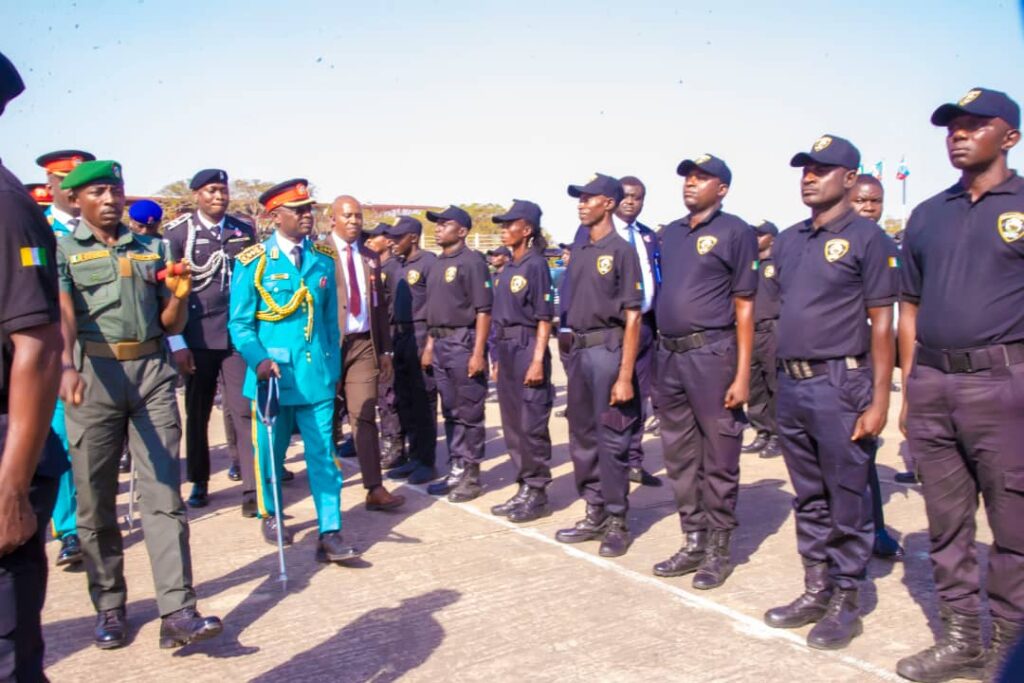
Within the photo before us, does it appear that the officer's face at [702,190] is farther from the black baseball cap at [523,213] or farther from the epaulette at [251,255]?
the epaulette at [251,255]

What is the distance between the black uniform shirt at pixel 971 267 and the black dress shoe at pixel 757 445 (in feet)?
16.2

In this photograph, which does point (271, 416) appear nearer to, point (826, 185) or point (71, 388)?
point (71, 388)

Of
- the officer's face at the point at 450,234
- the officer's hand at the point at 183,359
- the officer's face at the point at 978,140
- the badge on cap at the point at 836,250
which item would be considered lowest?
the officer's hand at the point at 183,359

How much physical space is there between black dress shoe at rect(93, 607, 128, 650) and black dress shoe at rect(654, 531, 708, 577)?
2.80m

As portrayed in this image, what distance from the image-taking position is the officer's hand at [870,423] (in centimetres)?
426

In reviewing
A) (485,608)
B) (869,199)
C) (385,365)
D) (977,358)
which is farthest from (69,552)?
(869,199)

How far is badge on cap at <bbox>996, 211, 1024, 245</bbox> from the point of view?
3617 mm

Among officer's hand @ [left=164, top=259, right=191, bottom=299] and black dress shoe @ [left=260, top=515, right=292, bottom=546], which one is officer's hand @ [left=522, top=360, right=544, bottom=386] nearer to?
black dress shoe @ [left=260, top=515, right=292, bottom=546]

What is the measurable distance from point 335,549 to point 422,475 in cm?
245

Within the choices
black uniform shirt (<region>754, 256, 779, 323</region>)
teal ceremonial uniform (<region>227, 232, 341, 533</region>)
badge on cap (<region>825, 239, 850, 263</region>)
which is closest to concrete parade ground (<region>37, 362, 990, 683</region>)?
teal ceremonial uniform (<region>227, 232, 341, 533</region>)

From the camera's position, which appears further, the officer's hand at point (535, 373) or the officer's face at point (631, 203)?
the officer's face at point (631, 203)

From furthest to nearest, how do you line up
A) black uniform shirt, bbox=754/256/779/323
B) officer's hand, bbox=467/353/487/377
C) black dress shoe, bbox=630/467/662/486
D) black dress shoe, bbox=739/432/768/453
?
black dress shoe, bbox=739/432/768/453, black uniform shirt, bbox=754/256/779/323, black dress shoe, bbox=630/467/662/486, officer's hand, bbox=467/353/487/377

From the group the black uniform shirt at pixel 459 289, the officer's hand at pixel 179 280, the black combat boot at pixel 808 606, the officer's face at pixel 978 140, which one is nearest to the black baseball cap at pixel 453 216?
the black uniform shirt at pixel 459 289

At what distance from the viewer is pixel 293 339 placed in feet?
18.5
